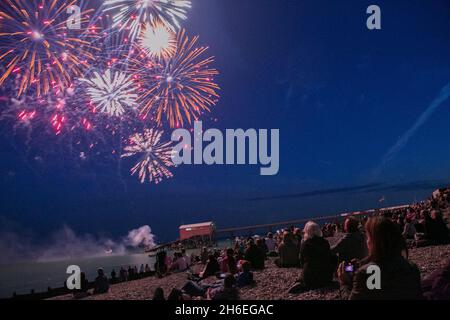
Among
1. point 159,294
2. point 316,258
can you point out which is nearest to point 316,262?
point 316,258

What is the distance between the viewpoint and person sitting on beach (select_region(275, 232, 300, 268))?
678 cm

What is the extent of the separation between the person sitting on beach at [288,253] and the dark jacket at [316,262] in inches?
56.2

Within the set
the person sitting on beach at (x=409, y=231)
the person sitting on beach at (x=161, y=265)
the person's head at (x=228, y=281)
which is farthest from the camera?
the person sitting on beach at (x=409, y=231)

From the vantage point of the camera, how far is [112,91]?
26.4 ft

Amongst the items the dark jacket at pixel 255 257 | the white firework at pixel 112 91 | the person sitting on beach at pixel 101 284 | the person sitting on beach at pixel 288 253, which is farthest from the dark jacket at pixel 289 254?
the white firework at pixel 112 91

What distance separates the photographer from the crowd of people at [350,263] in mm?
3289

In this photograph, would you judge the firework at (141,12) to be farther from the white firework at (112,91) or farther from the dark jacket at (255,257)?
the dark jacket at (255,257)

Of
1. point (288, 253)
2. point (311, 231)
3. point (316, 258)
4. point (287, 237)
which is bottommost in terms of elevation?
point (288, 253)

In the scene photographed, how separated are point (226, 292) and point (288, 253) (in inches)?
68.0

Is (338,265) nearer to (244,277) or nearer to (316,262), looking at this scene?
(316,262)

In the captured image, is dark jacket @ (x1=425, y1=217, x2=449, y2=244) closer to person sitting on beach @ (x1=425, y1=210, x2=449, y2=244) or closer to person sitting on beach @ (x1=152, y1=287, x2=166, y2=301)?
person sitting on beach @ (x1=425, y1=210, x2=449, y2=244)

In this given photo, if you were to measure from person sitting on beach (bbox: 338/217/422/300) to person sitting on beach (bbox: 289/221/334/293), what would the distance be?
1672mm

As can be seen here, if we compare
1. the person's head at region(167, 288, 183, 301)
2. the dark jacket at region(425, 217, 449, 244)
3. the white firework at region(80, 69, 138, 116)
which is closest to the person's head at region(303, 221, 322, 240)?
the person's head at region(167, 288, 183, 301)
